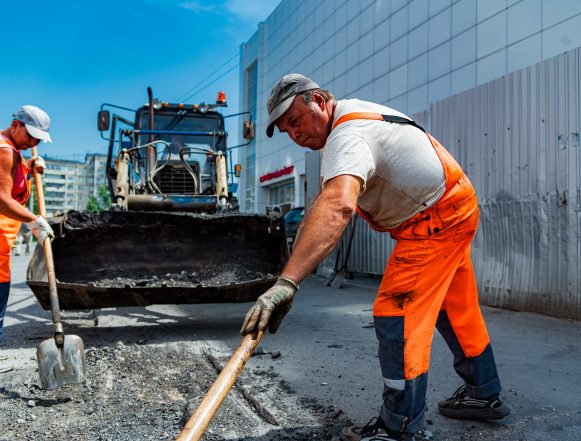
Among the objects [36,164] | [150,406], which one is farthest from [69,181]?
[150,406]

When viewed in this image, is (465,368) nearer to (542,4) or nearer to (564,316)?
(564,316)

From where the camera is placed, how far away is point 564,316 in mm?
5422

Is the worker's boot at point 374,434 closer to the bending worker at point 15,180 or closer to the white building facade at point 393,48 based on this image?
the bending worker at point 15,180

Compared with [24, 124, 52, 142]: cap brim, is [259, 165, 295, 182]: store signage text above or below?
above

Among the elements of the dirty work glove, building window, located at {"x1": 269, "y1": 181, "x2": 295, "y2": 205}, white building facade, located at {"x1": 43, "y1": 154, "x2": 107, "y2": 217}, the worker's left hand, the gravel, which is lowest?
the gravel

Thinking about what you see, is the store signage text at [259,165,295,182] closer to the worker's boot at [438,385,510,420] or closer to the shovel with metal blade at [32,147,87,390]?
the shovel with metal blade at [32,147,87,390]

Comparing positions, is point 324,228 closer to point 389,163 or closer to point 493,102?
point 389,163

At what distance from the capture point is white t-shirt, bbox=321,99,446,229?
204 cm

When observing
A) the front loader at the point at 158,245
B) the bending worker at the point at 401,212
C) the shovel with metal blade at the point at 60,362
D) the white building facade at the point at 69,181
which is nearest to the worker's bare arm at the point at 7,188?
the front loader at the point at 158,245

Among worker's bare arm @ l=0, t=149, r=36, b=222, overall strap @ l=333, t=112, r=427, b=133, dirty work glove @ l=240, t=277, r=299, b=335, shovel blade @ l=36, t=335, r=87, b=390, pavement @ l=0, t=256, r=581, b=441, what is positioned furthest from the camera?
worker's bare arm @ l=0, t=149, r=36, b=222

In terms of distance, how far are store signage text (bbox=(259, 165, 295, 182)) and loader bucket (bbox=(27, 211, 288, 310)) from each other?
17151mm

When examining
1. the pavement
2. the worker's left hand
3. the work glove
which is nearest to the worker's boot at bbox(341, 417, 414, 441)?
the pavement

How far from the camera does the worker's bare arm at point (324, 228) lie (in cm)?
187

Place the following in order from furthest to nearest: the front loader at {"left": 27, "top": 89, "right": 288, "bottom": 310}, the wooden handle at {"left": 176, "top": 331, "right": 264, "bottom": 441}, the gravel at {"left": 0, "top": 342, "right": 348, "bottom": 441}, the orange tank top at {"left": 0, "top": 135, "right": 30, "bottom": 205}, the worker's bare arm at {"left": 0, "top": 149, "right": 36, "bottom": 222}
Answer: the front loader at {"left": 27, "top": 89, "right": 288, "bottom": 310}
the orange tank top at {"left": 0, "top": 135, "right": 30, "bottom": 205}
the worker's bare arm at {"left": 0, "top": 149, "right": 36, "bottom": 222}
the gravel at {"left": 0, "top": 342, "right": 348, "bottom": 441}
the wooden handle at {"left": 176, "top": 331, "right": 264, "bottom": 441}
